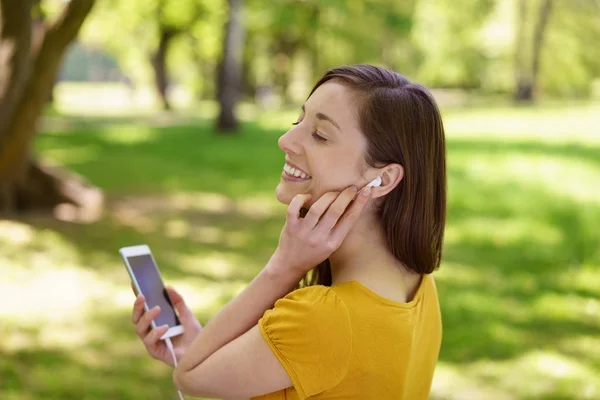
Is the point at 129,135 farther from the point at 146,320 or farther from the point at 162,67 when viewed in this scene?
the point at 146,320

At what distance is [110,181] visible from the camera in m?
14.3

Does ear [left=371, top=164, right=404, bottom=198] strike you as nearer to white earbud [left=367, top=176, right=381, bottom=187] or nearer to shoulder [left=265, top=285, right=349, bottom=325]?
white earbud [left=367, top=176, right=381, bottom=187]

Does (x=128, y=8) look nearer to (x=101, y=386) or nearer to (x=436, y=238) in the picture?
(x=101, y=386)

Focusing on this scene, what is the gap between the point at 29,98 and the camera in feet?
30.7

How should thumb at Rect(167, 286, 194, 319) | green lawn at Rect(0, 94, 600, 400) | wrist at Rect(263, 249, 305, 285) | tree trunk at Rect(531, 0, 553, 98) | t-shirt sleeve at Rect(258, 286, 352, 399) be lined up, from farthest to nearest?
tree trunk at Rect(531, 0, 553, 98) < green lawn at Rect(0, 94, 600, 400) < thumb at Rect(167, 286, 194, 319) < wrist at Rect(263, 249, 305, 285) < t-shirt sleeve at Rect(258, 286, 352, 399)

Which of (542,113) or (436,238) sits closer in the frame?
(436,238)

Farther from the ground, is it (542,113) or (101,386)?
(101,386)

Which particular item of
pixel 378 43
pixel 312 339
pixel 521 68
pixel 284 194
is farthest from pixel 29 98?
pixel 521 68

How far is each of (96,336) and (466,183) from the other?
8387 millimetres

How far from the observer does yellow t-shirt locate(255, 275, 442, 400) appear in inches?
73.2

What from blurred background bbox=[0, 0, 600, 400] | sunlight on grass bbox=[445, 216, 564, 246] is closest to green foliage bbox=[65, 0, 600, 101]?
blurred background bbox=[0, 0, 600, 400]

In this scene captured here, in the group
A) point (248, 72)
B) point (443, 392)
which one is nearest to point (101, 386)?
point (443, 392)

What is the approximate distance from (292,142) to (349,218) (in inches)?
10.2

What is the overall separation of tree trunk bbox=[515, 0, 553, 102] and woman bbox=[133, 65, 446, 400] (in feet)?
118
